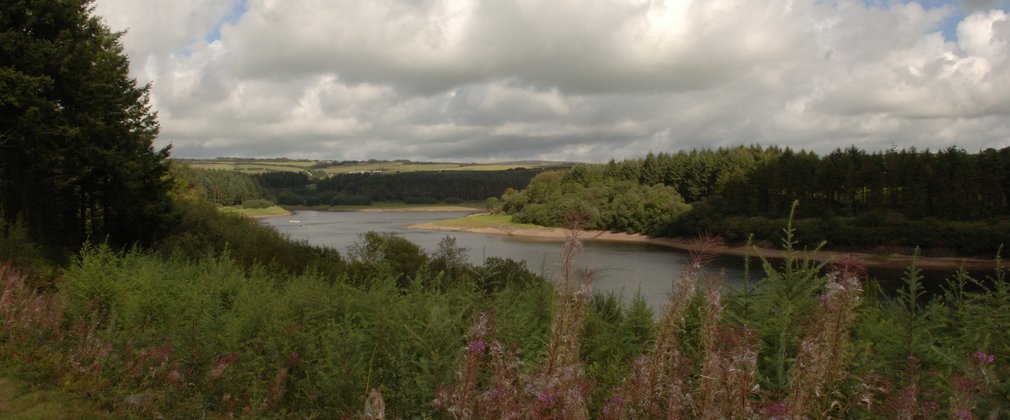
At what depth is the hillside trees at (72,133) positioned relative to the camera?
20.4m

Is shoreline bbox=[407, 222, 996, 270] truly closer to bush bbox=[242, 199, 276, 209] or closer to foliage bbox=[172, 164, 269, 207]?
foliage bbox=[172, 164, 269, 207]

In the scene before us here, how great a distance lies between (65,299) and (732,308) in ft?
28.7

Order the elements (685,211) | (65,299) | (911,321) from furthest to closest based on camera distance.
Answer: (685,211) < (65,299) < (911,321)

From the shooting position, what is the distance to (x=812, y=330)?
2.55 meters

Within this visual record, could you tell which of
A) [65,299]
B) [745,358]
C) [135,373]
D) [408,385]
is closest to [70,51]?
[65,299]

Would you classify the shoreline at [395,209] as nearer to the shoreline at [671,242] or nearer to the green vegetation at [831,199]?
the shoreline at [671,242]

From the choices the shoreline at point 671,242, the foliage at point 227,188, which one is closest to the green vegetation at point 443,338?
the shoreline at point 671,242

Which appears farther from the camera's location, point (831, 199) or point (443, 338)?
point (831, 199)

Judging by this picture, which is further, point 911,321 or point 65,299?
point 65,299

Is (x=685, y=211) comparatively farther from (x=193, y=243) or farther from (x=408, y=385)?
(x=408, y=385)

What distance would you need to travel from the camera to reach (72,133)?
68.8 ft

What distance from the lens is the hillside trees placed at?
20.4 m

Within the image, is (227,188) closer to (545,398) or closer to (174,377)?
(174,377)

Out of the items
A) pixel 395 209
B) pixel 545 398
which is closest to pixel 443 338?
pixel 545 398
